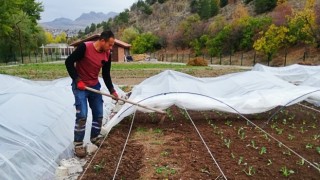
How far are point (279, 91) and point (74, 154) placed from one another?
155 inches

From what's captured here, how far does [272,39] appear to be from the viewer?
26.8 m

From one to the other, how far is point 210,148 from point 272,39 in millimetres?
24425

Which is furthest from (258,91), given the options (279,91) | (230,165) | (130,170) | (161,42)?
(161,42)

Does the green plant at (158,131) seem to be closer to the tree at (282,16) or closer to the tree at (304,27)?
the tree at (304,27)

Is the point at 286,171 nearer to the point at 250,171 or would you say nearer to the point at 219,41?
the point at 250,171

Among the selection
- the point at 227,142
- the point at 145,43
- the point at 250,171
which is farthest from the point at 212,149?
the point at 145,43

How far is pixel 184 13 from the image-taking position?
2499 inches

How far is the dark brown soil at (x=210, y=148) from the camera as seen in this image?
358 cm

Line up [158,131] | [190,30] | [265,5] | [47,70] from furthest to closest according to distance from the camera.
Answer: [190,30] < [265,5] < [47,70] < [158,131]

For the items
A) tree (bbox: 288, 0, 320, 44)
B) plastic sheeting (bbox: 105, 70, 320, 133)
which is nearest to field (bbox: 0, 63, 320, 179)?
plastic sheeting (bbox: 105, 70, 320, 133)

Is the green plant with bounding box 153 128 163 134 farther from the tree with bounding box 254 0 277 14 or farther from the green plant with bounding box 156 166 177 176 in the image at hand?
the tree with bounding box 254 0 277 14

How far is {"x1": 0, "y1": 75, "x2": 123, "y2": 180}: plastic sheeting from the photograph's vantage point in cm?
317

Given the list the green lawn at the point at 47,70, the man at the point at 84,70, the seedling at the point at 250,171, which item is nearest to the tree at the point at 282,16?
the green lawn at the point at 47,70

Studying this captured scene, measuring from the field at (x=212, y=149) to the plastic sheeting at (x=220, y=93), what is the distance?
33 centimetres
